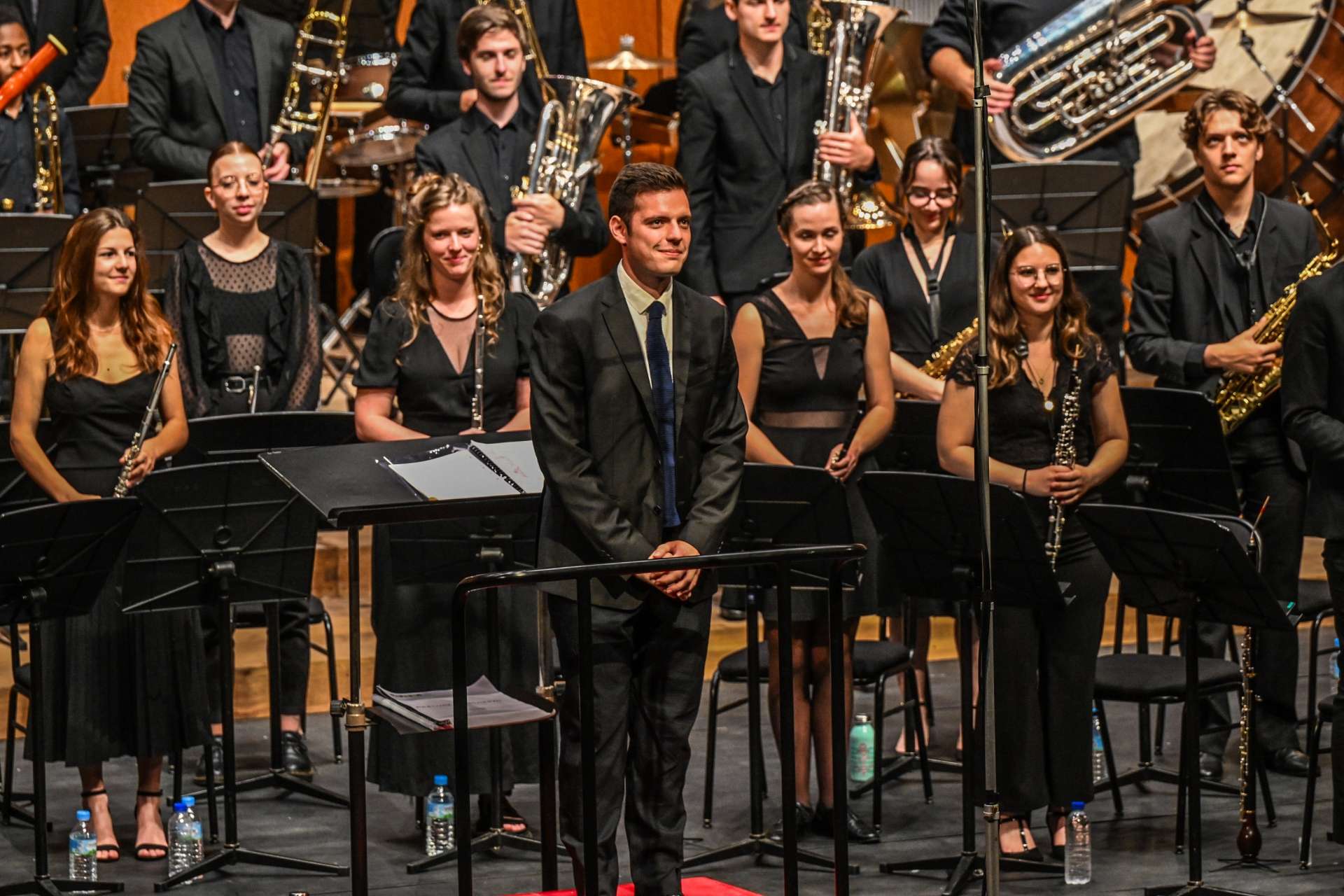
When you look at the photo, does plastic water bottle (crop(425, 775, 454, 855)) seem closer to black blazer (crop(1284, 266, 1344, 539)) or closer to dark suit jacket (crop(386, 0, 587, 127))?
black blazer (crop(1284, 266, 1344, 539))

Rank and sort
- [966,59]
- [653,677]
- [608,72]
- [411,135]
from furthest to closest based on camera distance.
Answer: [608,72]
[411,135]
[966,59]
[653,677]

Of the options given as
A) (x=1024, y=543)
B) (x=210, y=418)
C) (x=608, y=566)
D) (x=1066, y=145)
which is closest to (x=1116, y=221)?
(x=1066, y=145)

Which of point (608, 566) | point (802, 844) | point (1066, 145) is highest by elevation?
point (1066, 145)

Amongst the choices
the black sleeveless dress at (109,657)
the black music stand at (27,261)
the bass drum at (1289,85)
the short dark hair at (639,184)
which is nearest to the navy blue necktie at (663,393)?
the short dark hair at (639,184)

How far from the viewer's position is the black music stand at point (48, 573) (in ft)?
14.1

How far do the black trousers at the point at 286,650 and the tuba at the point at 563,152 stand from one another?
122 centimetres

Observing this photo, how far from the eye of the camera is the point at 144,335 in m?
5.05

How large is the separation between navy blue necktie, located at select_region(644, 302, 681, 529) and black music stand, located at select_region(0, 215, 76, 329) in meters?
2.70

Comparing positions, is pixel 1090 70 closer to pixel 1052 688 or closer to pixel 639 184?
pixel 1052 688

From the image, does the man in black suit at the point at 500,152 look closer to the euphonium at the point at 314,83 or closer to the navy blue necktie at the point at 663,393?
the euphonium at the point at 314,83

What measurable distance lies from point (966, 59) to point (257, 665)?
3135mm

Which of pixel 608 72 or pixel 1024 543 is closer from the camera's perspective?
pixel 1024 543

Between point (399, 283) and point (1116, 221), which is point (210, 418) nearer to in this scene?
point (399, 283)

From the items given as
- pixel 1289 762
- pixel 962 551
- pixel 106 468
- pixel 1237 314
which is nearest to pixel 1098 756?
pixel 1289 762
